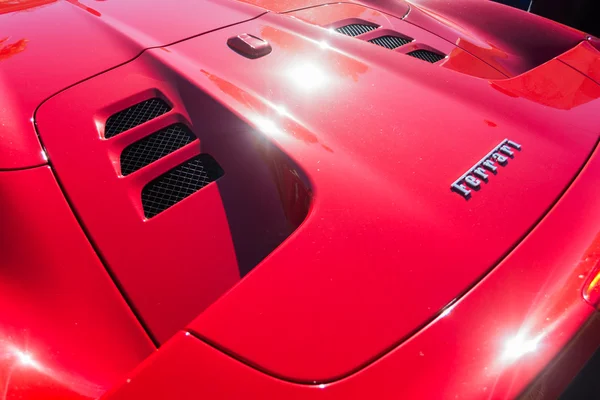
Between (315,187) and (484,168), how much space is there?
0.38 metres

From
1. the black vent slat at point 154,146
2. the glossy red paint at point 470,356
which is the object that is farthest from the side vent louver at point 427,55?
the glossy red paint at point 470,356

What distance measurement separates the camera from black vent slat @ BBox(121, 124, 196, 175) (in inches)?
43.8

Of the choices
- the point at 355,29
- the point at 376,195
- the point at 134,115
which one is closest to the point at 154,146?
the point at 134,115

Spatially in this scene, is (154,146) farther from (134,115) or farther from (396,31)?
(396,31)

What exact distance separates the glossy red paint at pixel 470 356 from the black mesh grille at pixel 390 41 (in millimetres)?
1067

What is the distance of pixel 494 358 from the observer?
699 millimetres

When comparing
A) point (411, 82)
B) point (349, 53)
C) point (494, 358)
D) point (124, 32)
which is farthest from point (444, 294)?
point (124, 32)

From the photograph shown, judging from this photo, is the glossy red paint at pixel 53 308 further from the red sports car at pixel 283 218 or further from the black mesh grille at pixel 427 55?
the black mesh grille at pixel 427 55

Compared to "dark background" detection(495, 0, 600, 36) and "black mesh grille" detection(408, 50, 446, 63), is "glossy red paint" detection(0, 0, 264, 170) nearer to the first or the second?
"black mesh grille" detection(408, 50, 446, 63)

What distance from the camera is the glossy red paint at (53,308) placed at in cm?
85

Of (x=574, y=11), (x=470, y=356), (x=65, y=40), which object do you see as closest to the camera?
(x=470, y=356)

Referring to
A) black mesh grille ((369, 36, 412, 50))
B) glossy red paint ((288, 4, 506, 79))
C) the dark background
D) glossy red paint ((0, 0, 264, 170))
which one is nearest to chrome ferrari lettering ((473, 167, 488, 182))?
glossy red paint ((288, 4, 506, 79))

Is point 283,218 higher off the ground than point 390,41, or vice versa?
point 390,41

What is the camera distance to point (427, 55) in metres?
1.64
